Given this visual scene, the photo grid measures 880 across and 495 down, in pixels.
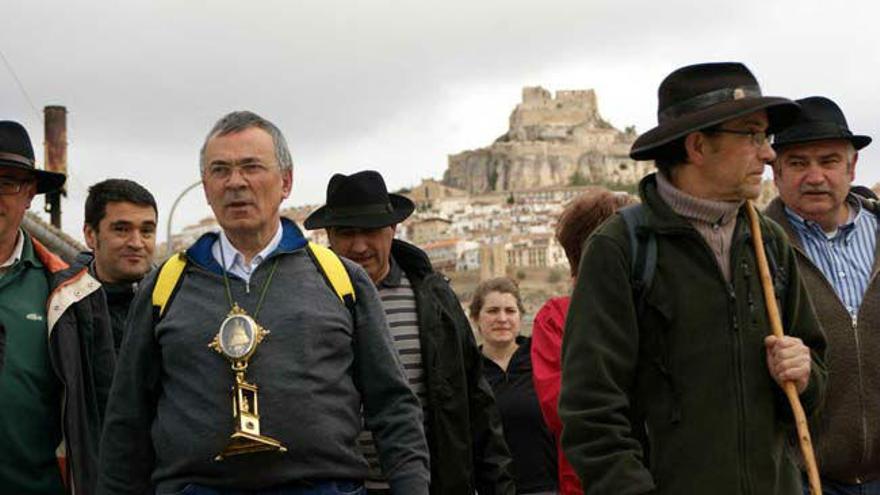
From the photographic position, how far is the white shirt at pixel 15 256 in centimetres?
539

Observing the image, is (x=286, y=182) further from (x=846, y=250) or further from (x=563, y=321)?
(x=846, y=250)

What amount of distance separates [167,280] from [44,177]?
1.33m

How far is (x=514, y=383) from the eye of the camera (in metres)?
8.44

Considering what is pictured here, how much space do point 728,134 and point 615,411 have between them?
0.93 metres

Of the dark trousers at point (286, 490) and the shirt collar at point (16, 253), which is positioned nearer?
the dark trousers at point (286, 490)

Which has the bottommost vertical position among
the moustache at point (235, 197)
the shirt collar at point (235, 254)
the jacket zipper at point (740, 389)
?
the jacket zipper at point (740, 389)

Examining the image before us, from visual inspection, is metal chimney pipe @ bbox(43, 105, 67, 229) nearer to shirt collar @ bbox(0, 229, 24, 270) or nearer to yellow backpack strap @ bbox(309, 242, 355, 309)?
shirt collar @ bbox(0, 229, 24, 270)

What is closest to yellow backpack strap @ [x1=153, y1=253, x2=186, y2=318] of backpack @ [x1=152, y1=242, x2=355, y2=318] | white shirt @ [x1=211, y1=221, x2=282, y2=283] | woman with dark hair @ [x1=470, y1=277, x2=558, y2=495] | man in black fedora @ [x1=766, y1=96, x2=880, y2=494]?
backpack @ [x1=152, y1=242, x2=355, y2=318]

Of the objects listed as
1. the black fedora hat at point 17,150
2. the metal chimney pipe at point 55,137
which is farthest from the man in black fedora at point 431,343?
the metal chimney pipe at point 55,137

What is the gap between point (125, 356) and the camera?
4500mm

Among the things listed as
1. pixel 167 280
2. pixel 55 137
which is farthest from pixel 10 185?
pixel 55 137

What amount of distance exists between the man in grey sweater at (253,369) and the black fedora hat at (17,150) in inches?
43.2

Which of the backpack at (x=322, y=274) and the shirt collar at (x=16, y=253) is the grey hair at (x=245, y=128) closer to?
the backpack at (x=322, y=274)

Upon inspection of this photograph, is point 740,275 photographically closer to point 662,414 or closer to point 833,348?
point 662,414
